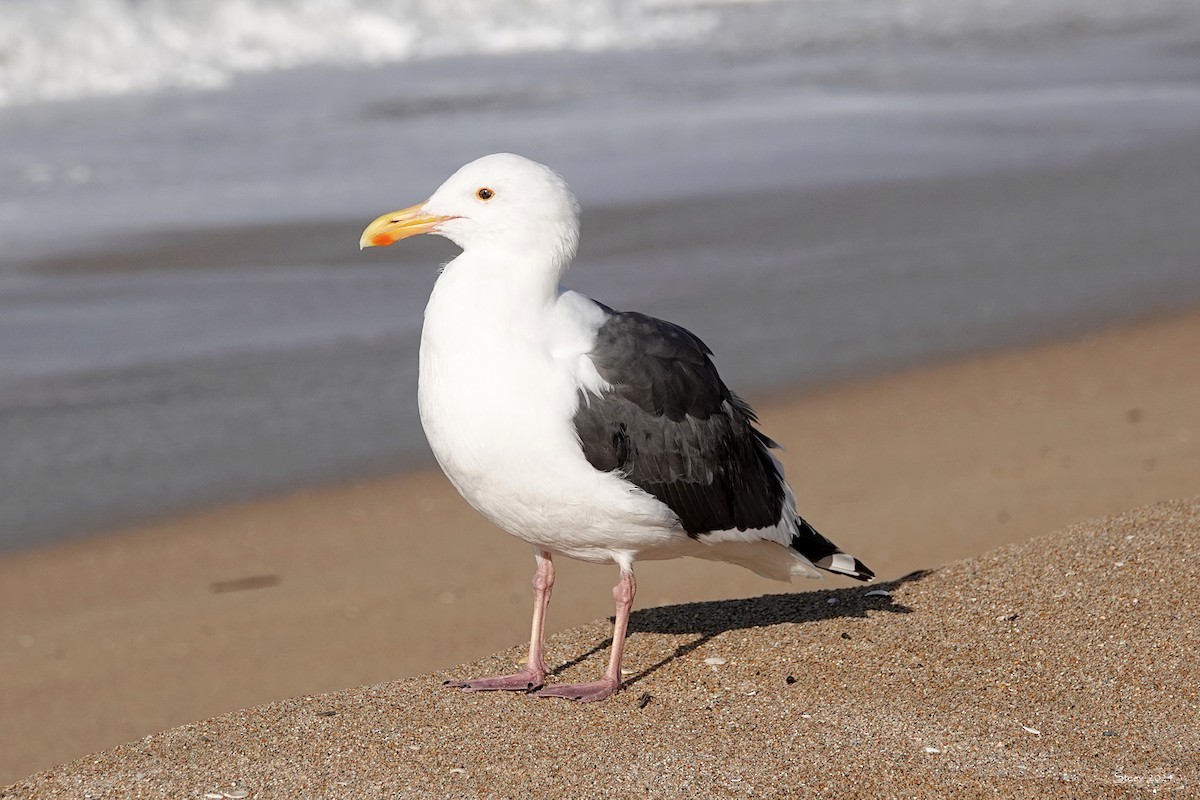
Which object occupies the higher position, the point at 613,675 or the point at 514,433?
the point at 514,433

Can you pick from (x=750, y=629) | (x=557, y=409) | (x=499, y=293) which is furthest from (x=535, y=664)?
(x=499, y=293)

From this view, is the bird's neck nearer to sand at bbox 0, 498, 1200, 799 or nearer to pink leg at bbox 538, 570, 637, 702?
pink leg at bbox 538, 570, 637, 702

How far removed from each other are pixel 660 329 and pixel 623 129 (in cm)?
1217

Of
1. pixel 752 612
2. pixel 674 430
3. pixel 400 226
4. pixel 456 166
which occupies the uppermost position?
pixel 400 226

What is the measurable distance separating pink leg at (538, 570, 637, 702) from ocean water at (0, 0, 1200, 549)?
404cm

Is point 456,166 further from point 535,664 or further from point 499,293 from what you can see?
point 499,293

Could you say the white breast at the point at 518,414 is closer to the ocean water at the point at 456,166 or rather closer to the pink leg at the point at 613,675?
Answer: the pink leg at the point at 613,675

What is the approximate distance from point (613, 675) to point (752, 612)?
902 millimetres

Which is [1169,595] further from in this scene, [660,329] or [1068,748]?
[660,329]

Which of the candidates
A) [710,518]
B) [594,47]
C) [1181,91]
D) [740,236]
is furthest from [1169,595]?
[594,47]

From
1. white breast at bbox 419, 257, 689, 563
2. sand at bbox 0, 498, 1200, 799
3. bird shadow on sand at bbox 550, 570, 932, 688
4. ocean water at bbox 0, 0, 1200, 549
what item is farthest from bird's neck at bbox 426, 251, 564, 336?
ocean water at bbox 0, 0, 1200, 549

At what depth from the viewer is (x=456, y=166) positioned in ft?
48.6

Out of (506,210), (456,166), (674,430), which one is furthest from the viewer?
(456,166)

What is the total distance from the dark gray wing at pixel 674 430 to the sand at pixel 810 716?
539 mm
